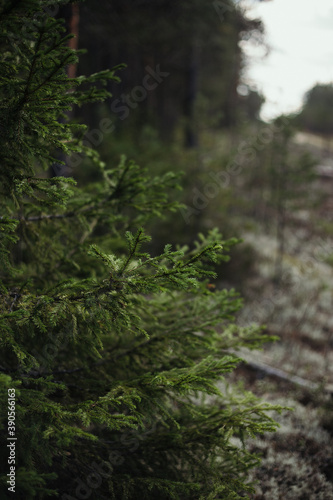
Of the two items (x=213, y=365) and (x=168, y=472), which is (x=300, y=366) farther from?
(x=213, y=365)

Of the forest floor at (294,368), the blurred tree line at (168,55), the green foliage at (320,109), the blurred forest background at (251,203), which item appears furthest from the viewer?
the green foliage at (320,109)

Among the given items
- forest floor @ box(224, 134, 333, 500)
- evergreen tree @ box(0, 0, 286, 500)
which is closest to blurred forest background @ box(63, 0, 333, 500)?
forest floor @ box(224, 134, 333, 500)

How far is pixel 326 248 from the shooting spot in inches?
626

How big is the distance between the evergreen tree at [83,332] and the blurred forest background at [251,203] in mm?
1337

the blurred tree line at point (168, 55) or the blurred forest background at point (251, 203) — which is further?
the blurred tree line at point (168, 55)

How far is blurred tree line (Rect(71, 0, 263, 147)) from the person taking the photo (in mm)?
8219

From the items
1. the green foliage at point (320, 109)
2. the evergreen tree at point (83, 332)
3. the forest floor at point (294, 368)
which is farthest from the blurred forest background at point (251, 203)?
the green foliage at point (320, 109)

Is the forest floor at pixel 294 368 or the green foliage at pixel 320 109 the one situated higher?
the green foliage at pixel 320 109

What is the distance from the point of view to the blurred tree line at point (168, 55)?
27.0 feet

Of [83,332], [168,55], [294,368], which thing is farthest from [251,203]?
[83,332]

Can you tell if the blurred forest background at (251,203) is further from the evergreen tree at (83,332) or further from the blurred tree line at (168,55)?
the evergreen tree at (83,332)

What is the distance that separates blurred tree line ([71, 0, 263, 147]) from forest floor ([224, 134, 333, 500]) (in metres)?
5.70

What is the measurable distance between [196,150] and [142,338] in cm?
781

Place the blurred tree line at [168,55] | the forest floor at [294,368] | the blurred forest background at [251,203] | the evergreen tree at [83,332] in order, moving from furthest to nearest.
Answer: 1. the blurred tree line at [168,55]
2. the blurred forest background at [251,203]
3. the forest floor at [294,368]
4. the evergreen tree at [83,332]
